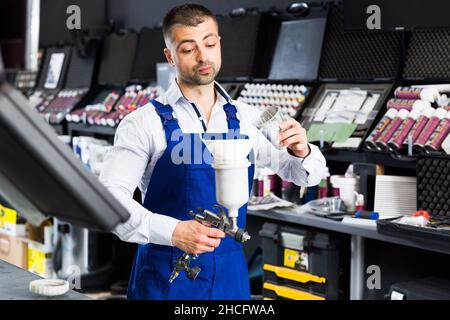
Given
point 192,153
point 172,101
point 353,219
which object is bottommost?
point 353,219

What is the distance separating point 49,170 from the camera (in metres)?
1.12

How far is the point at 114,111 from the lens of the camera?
20.2 feet

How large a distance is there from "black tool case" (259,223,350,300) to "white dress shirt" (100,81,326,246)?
54.3 inches

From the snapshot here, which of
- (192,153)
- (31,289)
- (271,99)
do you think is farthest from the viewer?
(271,99)

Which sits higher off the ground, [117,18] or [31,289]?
[117,18]

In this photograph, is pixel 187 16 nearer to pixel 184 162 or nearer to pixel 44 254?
pixel 184 162

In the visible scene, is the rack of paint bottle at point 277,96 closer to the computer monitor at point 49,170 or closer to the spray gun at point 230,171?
the spray gun at point 230,171

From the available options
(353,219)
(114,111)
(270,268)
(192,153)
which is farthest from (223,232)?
(114,111)

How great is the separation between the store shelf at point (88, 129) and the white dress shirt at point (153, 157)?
3334mm

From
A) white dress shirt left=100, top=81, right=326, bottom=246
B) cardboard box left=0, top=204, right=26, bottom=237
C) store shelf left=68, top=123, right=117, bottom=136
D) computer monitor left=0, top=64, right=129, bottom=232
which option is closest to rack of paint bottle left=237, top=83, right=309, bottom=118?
store shelf left=68, top=123, right=117, bottom=136

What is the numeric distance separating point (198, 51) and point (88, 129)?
4.02 m
